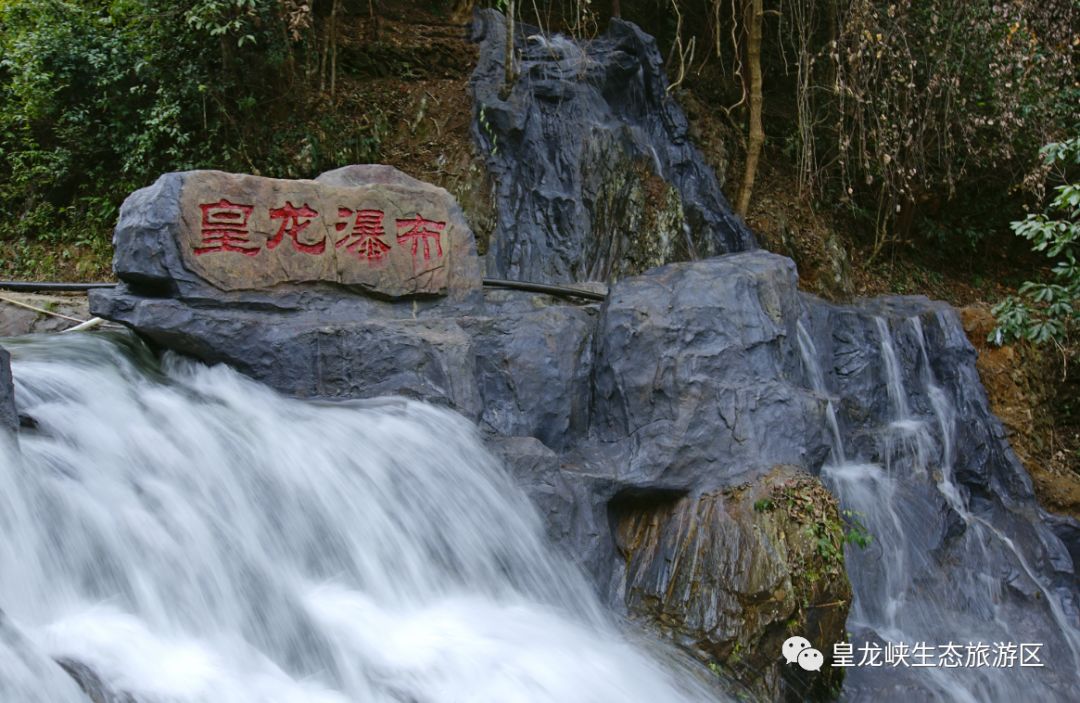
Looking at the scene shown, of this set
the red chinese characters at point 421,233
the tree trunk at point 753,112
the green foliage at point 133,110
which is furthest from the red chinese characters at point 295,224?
the tree trunk at point 753,112

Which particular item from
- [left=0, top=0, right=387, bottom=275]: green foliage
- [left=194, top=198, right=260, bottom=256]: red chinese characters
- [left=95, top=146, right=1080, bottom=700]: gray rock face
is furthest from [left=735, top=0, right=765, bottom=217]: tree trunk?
[left=194, top=198, right=260, bottom=256]: red chinese characters

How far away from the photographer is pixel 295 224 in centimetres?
478

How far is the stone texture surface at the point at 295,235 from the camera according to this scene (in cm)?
448

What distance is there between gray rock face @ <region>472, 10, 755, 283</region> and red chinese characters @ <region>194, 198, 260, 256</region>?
278 centimetres

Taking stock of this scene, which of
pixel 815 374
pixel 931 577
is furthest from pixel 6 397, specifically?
pixel 931 577

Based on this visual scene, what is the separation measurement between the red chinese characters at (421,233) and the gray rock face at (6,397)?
2.17 meters

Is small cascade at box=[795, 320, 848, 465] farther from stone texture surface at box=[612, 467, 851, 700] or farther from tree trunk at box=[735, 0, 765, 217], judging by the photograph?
tree trunk at box=[735, 0, 765, 217]

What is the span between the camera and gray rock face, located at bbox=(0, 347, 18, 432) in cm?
329

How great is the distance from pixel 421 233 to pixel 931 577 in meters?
3.92

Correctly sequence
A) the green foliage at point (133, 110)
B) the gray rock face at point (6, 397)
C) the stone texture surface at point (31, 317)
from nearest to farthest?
1. the gray rock face at point (6, 397)
2. the stone texture surface at point (31, 317)
3. the green foliage at point (133, 110)

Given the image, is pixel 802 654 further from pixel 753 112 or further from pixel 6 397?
pixel 753 112

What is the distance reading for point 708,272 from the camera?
18.1 feet

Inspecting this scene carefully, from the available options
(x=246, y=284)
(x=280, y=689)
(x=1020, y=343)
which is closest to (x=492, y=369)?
(x=246, y=284)

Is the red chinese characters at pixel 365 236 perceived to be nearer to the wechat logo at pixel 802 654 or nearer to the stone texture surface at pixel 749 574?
the stone texture surface at pixel 749 574
